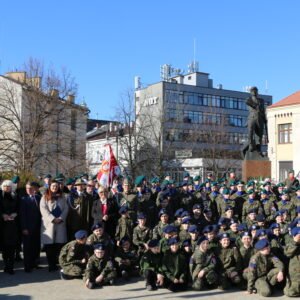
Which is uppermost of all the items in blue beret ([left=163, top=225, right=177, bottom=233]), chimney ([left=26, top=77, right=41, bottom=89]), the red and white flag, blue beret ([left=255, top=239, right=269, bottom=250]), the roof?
the roof

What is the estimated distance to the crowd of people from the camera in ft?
28.1

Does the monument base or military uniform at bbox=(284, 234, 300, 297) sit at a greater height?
the monument base

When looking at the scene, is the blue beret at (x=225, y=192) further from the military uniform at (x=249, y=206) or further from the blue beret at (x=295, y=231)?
the blue beret at (x=295, y=231)

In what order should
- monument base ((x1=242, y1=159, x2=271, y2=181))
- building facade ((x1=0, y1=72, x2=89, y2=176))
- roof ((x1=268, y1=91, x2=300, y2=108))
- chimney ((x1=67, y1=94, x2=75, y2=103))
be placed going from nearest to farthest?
monument base ((x1=242, y1=159, x2=271, y2=181)), building facade ((x1=0, y1=72, x2=89, y2=176)), chimney ((x1=67, y1=94, x2=75, y2=103)), roof ((x1=268, y1=91, x2=300, y2=108))

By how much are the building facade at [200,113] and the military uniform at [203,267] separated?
38287 millimetres

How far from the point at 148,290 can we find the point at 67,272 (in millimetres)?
1719

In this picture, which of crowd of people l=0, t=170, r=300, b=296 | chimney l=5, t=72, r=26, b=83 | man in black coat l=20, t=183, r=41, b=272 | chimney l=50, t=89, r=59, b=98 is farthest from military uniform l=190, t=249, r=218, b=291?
chimney l=5, t=72, r=26, b=83

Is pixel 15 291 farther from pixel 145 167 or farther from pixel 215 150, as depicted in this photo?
pixel 215 150

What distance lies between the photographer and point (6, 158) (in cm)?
3303

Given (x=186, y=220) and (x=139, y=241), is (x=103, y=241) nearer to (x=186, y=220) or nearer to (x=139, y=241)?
(x=139, y=241)

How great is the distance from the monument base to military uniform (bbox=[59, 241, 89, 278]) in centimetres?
1009

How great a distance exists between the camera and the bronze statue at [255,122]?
18469 millimetres

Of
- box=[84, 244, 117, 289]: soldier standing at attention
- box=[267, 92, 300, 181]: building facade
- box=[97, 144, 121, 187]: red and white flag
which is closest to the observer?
box=[84, 244, 117, 289]: soldier standing at attention

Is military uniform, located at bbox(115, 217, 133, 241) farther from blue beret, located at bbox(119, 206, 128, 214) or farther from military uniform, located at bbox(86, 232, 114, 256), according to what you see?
military uniform, located at bbox(86, 232, 114, 256)
